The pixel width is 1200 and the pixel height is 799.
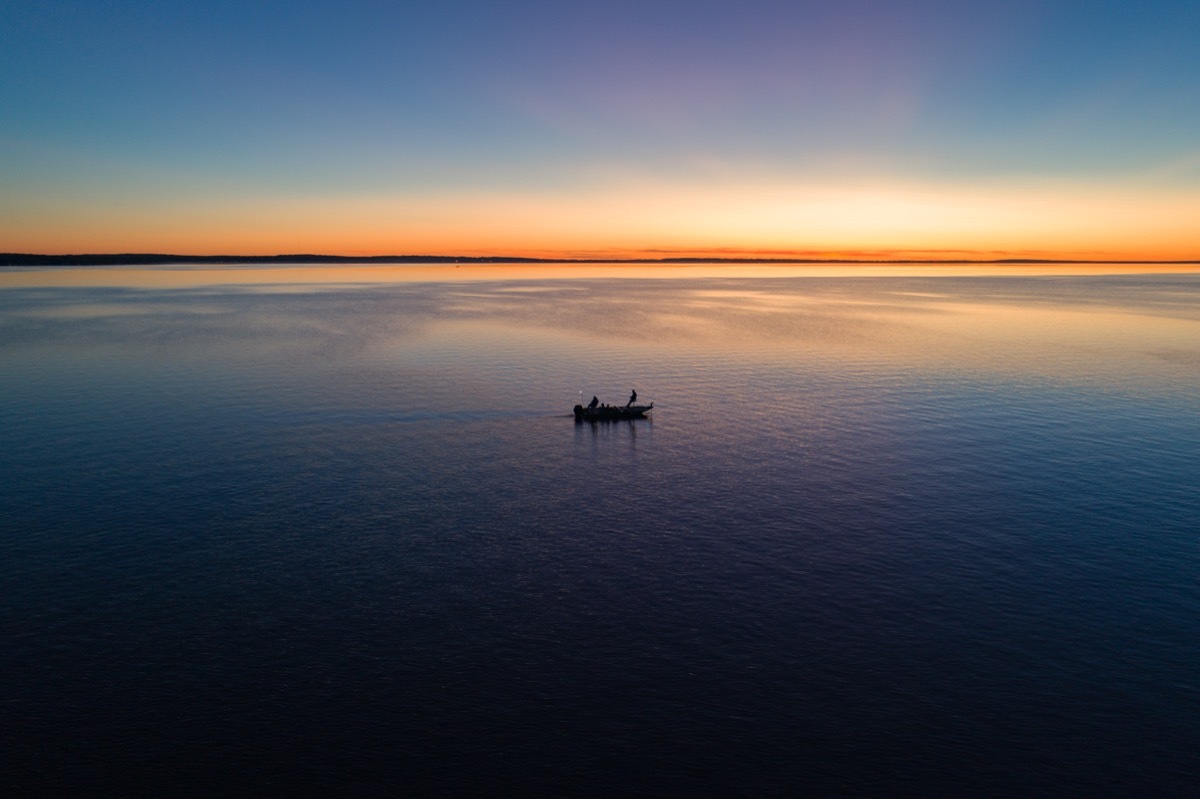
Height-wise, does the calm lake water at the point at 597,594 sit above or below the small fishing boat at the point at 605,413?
below

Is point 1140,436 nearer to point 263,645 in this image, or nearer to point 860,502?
point 860,502

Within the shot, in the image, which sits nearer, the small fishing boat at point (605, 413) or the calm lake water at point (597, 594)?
the calm lake water at point (597, 594)

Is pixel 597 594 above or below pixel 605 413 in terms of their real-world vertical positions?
below

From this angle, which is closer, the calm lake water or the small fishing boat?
the calm lake water

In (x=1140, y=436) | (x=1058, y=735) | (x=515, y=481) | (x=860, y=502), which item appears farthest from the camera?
(x=1140, y=436)

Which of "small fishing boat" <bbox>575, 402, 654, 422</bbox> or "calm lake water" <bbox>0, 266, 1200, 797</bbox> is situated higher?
"small fishing boat" <bbox>575, 402, 654, 422</bbox>

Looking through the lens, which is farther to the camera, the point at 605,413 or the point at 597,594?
the point at 605,413

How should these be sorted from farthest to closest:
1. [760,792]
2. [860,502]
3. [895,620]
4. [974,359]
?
[974,359]
[860,502]
[895,620]
[760,792]

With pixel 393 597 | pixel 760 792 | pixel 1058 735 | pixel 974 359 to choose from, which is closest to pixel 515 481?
pixel 393 597
